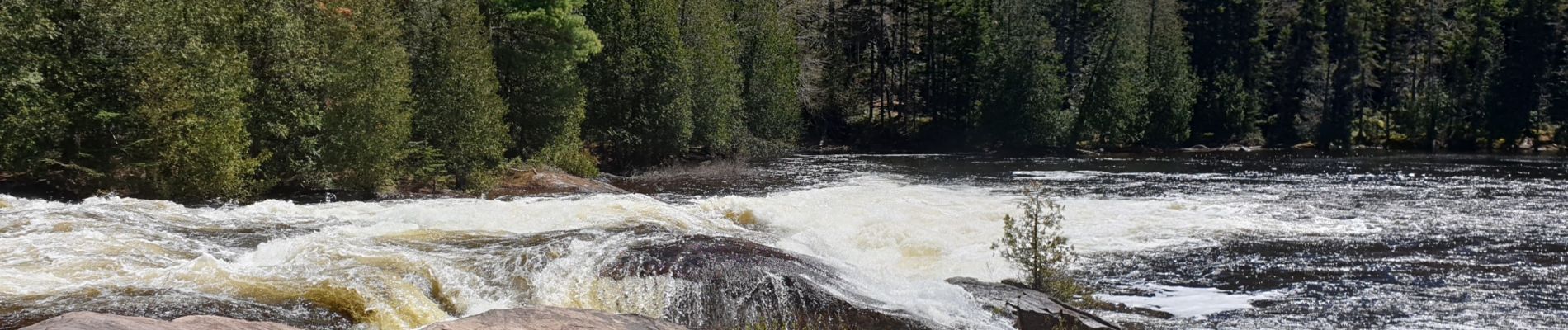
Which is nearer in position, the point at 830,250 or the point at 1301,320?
the point at 1301,320

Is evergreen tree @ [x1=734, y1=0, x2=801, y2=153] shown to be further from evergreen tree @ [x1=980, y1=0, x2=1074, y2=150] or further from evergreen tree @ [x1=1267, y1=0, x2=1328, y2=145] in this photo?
evergreen tree @ [x1=1267, y1=0, x2=1328, y2=145]

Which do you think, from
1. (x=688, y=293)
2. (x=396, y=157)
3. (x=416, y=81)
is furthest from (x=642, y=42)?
(x=688, y=293)

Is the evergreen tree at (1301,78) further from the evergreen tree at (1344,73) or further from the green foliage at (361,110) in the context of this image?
the green foliage at (361,110)

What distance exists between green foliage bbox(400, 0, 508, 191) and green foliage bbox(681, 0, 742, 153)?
10.3 metres

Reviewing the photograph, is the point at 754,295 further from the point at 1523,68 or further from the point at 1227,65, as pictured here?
the point at 1523,68

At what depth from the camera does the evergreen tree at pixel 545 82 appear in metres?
32.4

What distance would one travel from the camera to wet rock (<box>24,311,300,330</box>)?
21.0 ft

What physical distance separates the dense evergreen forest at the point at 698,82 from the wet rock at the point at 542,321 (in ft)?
51.4

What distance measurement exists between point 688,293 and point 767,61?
3509 centimetres

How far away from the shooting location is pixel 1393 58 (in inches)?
Answer: 2299

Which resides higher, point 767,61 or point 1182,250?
point 767,61

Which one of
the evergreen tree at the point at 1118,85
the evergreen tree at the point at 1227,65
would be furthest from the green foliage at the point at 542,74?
the evergreen tree at the point at 1227,65

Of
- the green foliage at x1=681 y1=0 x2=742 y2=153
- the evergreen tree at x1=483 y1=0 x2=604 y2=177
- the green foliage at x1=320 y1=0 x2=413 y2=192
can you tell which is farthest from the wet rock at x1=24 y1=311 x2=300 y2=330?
the green foliage at x1=681 y1=0 x2=742 y2=153

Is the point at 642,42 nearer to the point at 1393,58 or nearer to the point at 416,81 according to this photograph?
the point at 416,81
